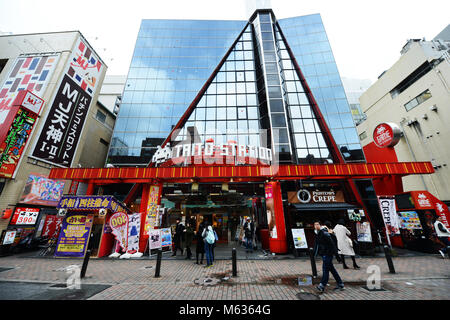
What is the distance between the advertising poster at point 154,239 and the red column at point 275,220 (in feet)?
24.2

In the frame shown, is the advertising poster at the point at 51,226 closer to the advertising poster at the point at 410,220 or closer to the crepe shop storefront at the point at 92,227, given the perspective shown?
the crepe shop storefront at the point at 92,227

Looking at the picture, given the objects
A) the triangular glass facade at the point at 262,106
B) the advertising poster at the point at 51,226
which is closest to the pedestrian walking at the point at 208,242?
the triangular glass facade at the point at 262,106

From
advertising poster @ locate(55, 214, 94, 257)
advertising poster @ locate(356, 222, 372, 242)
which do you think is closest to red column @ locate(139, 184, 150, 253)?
advertising poster @ locate(55, 214, 94, 257)

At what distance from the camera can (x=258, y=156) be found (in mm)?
15445

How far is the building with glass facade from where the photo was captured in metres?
19.2

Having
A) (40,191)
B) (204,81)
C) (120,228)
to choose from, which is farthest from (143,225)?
(204,81)

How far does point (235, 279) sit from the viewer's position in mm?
6637

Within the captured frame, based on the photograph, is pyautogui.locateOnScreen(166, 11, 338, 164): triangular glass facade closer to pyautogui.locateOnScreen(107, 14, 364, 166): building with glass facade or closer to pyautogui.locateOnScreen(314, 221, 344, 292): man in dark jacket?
pyautogui.locateOnScreen(107, 14, 364, 166): building with glass facade

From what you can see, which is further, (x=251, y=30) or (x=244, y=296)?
(x=251, y=30)

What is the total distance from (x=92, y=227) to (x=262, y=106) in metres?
19.9

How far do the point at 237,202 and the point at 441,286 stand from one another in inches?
514

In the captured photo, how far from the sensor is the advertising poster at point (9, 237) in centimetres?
1137
